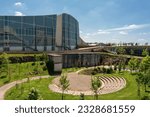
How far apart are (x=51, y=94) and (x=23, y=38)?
4768cm

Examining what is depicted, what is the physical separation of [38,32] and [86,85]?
4658 cm

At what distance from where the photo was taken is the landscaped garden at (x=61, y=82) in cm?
3125

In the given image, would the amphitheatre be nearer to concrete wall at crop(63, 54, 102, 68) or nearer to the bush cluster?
the bush cluster

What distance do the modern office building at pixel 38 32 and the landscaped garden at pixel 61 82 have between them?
21842 mm

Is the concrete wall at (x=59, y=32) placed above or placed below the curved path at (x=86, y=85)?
above

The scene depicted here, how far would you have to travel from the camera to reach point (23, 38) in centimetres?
7731

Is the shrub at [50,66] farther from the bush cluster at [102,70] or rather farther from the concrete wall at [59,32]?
the concrete wall at [59,32]

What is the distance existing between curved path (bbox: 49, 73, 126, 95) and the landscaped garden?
0.34 metres

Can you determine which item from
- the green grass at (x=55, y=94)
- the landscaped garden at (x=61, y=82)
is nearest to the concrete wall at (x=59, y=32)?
the landscaped garden at (x=61, y=82)

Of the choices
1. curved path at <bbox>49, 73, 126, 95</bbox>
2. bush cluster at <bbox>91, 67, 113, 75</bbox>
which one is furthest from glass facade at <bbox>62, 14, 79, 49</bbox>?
curved path at <bbox>49, 73, 126, 95</bbox>

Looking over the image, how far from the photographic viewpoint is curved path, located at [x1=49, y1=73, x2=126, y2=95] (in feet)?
119

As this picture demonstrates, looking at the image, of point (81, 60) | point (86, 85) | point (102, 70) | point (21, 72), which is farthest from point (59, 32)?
→ point (86, 85)

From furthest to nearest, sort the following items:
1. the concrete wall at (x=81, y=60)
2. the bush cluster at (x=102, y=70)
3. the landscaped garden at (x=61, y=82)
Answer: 1. the concrete wall at (x=81, y=60)
2. the bush cluster at (x=102, y=70)
3. the landscaped garden at (x=61, y=82)

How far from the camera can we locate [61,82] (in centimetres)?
3128
